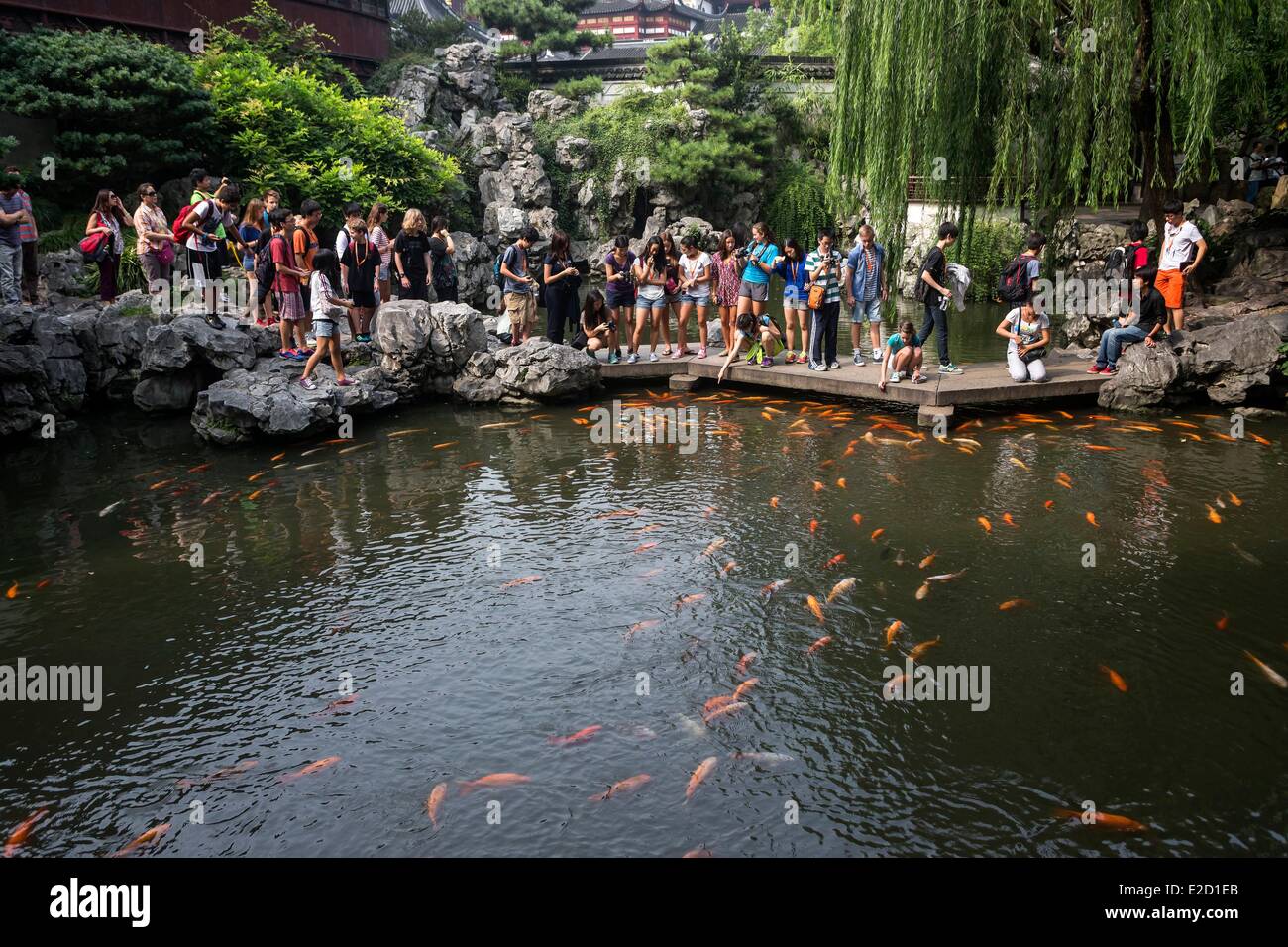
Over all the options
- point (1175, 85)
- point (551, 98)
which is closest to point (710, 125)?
point (551, 98)

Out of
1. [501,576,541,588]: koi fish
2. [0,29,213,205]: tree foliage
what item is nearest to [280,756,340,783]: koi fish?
[501,576,541,588]: koi fish

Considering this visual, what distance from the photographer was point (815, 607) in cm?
693

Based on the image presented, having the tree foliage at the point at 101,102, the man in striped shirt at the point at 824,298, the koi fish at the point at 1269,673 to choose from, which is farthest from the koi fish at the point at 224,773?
the tree foliage at the point at 101,102

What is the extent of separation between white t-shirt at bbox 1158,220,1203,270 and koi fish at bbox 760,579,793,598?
25.6 ft

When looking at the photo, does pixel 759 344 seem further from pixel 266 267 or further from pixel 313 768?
pixel 313 768

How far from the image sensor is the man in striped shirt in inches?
483

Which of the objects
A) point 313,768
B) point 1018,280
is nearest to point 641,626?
point 313,768

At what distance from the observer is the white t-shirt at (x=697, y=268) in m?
13.4

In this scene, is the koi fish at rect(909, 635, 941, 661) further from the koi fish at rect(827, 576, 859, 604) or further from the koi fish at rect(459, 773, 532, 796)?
the koi fish at rect(459, 773, 532, 796)

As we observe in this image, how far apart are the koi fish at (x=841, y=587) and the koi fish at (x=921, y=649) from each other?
2.72 feet

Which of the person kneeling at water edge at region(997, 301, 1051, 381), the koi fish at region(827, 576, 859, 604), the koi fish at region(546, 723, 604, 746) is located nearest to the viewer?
the koi fish at region(546, 723, 604, 746)

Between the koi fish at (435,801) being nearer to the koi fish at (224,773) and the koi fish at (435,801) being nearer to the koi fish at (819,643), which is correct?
the koi fish at (224,773)

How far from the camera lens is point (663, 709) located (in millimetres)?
5742
